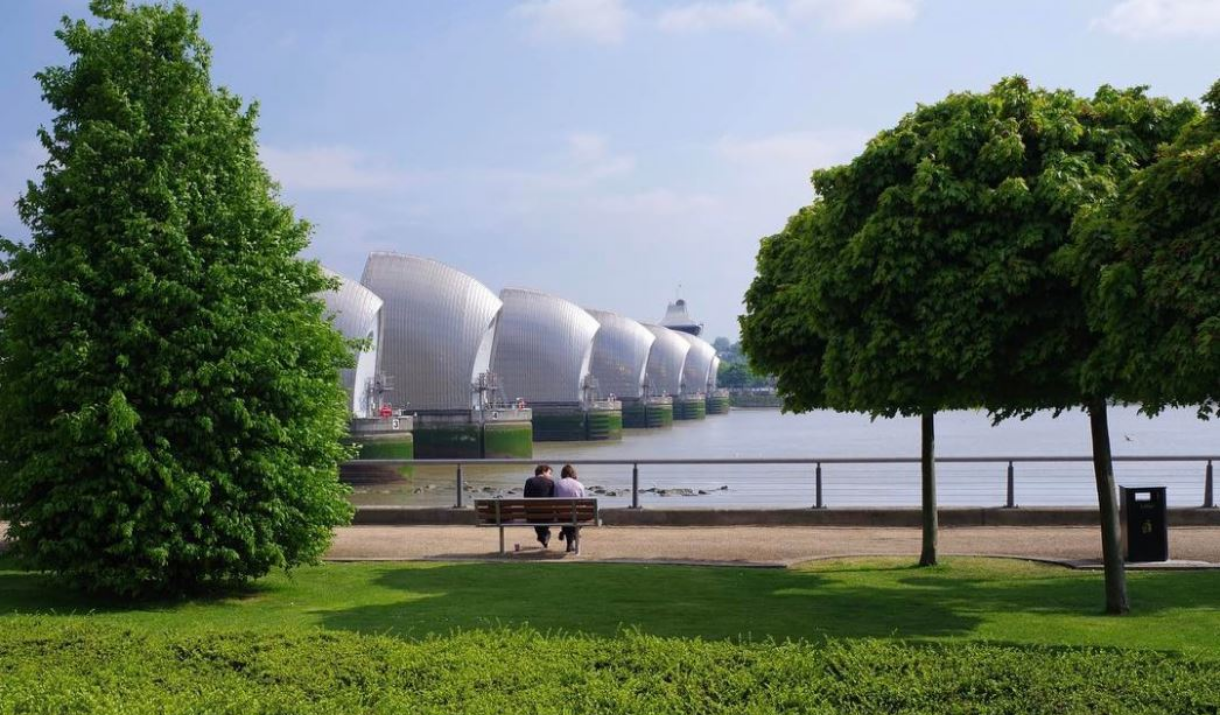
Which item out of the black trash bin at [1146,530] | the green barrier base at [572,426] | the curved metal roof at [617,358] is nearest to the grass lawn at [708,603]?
the black trash bin at [1146,530]

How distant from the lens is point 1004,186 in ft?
29.3

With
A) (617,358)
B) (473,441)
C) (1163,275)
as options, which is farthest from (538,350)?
A: (1163,275)

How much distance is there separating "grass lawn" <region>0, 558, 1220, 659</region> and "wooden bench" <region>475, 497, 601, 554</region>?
126 cm

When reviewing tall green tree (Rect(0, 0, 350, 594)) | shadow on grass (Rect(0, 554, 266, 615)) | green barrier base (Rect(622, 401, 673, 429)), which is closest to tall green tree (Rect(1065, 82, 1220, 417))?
tall green tree (Rect(0, 0, 350, 594))

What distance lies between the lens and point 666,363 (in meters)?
146

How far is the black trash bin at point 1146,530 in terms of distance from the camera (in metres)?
12.1

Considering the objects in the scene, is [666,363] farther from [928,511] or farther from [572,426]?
[928,511]

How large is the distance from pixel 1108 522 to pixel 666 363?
13687 centimetres

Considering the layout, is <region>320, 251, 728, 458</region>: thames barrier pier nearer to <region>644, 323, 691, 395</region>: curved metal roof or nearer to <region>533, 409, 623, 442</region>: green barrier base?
<region>533, 409, 623, 442</region>: green barrier base

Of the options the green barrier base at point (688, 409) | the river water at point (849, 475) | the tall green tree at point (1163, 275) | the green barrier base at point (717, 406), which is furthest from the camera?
the green barrier base at point (717, 406)

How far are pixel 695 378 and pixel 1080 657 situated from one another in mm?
160661

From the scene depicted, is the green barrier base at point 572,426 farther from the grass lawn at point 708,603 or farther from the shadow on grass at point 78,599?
the shadow on grass at point 78,599

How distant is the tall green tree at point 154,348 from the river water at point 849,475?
8274 millimetres

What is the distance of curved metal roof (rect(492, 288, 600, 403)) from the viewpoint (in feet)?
304
